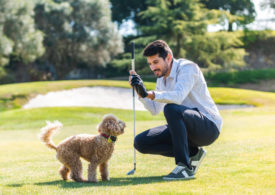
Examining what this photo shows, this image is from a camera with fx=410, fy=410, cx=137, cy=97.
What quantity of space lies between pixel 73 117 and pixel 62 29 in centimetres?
2519

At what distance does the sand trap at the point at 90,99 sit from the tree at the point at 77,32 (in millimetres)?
16172

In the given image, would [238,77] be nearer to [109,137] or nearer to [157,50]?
[157,50]

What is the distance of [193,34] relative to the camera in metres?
41.6

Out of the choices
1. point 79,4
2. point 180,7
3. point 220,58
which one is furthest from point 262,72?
point 79,4

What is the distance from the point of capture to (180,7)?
138ft

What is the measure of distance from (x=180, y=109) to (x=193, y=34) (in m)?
37.8

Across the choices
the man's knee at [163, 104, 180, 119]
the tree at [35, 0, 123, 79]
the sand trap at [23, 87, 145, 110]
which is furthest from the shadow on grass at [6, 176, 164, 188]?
the tree at [35, 0, 123, 79]

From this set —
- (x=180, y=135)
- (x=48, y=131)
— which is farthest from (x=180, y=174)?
(x=48, y=131)

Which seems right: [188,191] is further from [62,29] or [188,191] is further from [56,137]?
[62,29]

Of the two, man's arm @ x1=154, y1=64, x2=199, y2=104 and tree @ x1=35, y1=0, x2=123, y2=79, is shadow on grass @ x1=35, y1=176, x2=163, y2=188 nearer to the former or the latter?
man's arm @ x1=154, y1=64, x2=199, y2=104

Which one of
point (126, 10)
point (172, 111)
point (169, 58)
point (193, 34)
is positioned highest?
point (126, 10)

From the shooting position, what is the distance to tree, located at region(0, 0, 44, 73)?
32312 millimetres

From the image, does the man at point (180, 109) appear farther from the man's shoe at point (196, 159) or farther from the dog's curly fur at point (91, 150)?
the dog's curly fur at point (91, 150)

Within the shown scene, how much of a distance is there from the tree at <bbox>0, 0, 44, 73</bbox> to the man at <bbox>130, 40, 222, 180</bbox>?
90.9ft
